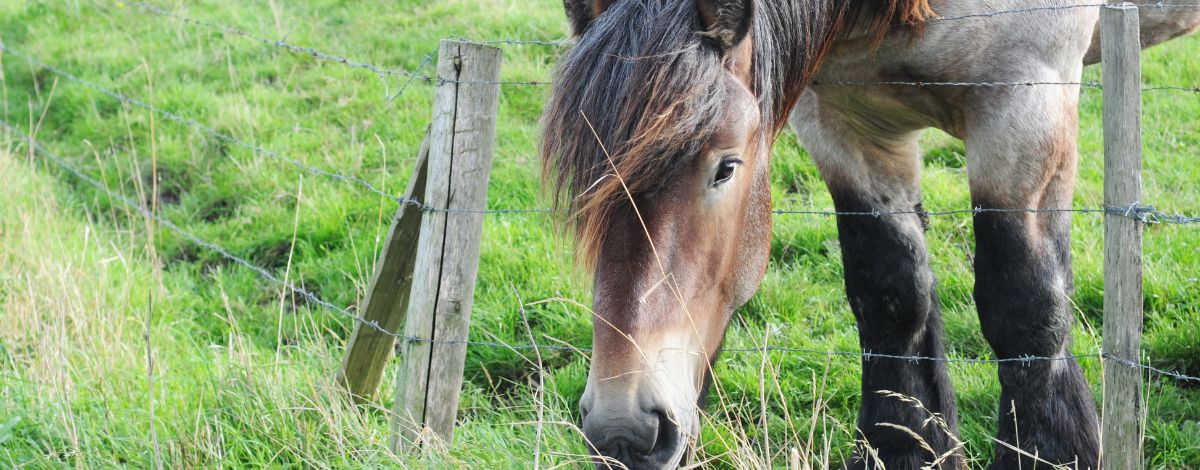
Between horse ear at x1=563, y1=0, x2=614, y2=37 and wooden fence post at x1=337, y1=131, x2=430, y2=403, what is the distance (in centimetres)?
71

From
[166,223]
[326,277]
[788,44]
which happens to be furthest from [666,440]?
[326,277]

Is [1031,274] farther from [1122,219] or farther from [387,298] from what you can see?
[387,298]

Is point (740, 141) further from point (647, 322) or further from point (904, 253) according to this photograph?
point (904, 253)

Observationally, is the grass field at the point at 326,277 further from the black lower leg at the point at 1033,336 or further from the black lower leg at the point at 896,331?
the black lower leg at the point at 1033,336

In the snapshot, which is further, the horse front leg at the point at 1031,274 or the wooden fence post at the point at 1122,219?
the horse front leg at the point at 1031,274

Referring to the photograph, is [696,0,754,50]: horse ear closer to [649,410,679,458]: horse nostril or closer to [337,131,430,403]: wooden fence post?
[649,410,679,458]: horse nostril

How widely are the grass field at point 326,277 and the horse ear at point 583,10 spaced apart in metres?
0.40

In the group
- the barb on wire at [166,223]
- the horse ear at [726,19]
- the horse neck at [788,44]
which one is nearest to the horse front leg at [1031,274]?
the horse neck at [788,44]

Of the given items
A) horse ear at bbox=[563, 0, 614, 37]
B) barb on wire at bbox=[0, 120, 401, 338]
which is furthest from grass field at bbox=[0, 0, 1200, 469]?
horse ear at bbox=[563, 0, 614, 37]

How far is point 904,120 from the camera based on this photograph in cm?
322

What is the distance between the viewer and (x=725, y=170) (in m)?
2.27

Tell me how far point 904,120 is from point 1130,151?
1.15m

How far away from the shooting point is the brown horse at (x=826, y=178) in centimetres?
215

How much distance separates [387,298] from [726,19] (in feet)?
5.06
